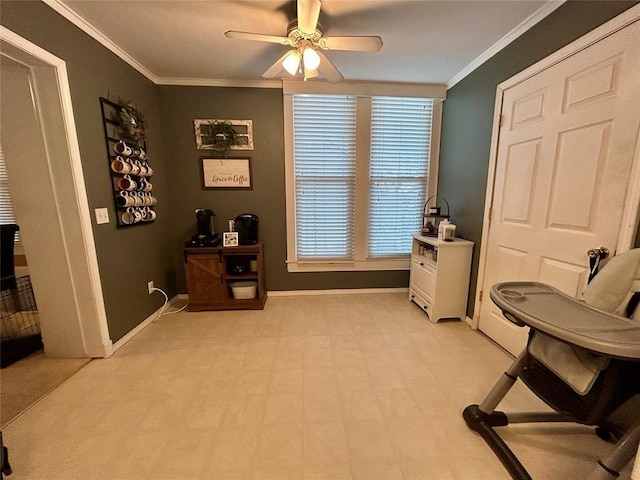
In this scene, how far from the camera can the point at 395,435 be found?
1.36 metres

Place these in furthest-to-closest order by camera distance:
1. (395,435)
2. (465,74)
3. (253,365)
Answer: (465,74)
(253,365)
(395,435)

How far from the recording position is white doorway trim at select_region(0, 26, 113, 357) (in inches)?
61.8

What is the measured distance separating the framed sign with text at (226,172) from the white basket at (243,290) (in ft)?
3.77

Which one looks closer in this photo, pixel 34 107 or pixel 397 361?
pixel 34 107

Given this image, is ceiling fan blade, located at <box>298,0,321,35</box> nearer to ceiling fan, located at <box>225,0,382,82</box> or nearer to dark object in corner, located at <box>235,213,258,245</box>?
ceiling fan, located at <box>225,0,382,82</box>

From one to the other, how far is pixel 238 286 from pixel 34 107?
2.06 metres

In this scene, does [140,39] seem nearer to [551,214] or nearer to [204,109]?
[204,109]

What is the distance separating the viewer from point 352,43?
5.37 feet

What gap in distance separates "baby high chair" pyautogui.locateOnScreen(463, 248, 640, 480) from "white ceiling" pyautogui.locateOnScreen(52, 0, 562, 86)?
180 cm

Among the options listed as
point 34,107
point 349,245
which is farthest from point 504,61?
point 34,107

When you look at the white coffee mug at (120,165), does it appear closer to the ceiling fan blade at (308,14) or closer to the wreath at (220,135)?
the wreath at (220,135)

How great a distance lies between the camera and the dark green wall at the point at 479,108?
1.53 metres

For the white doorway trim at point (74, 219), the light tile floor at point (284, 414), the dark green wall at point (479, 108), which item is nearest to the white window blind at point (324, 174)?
the dark green wall at point (479, 108)

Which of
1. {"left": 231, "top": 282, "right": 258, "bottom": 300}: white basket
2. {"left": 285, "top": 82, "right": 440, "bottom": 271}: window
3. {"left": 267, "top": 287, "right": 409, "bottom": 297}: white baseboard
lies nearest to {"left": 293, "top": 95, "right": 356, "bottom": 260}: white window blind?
{"left": 285, "top": 82, "right": 440, "bottom": 271}: window
